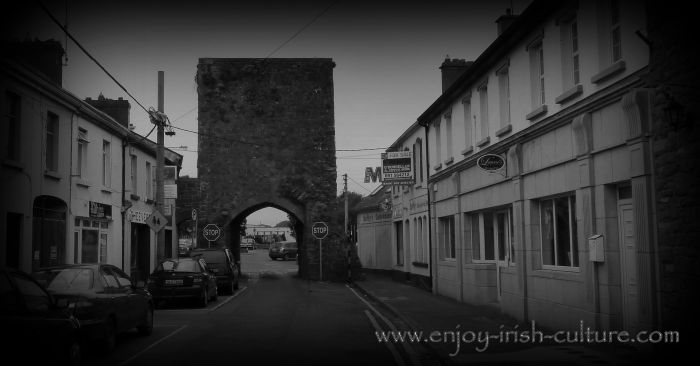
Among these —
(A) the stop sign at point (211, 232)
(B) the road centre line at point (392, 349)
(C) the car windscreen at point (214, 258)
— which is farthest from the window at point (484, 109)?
(A) the stop sign at point (211, 232)

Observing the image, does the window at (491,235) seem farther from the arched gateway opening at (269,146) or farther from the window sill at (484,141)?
the arched gateway opening at (269,146)

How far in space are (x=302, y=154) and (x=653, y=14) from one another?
1122 inches

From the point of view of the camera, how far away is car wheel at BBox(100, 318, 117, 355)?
11.0 metres

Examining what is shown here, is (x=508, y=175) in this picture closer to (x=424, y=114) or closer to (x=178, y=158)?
(x=424, y=114)

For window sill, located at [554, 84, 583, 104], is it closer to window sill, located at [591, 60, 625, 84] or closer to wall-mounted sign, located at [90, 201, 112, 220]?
window sill, located at [591, 60, 625, 84]

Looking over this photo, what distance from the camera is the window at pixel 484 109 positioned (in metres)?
18.5

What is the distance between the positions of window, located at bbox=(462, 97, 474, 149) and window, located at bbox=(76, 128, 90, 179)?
39.9 feet

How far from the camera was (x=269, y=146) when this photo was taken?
37219 millimetres

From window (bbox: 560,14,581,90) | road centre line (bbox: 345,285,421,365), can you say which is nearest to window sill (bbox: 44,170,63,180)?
road centre line (bbox: 345,285,421,365)

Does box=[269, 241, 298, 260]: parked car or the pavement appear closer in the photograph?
the pavement

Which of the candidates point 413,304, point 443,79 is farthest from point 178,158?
point 413,304

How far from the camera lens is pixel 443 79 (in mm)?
26125

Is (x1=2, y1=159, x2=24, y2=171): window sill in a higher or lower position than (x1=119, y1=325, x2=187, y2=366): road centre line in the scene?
higher

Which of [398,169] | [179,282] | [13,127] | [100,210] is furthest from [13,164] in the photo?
[398,169]
